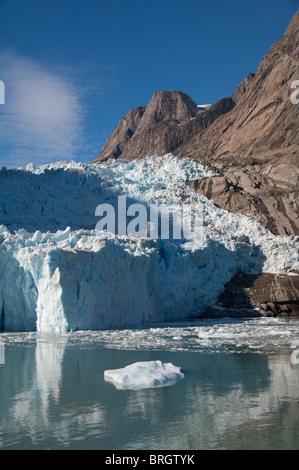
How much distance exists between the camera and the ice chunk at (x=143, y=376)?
7.57 meters

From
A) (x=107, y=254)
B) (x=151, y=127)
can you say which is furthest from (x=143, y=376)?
(x=151, y=127)

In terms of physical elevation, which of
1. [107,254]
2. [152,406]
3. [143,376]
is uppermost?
[107,254]

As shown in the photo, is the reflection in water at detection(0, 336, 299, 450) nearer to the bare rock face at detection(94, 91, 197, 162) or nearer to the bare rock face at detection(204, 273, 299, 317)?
the bare rock face at detection(204, 273, 299, 317)

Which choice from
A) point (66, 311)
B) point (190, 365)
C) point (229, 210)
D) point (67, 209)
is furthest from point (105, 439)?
point (229, 210)

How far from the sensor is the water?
5199 mm

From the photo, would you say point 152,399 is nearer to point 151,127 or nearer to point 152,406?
point 152,406

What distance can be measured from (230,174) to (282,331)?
1698cm

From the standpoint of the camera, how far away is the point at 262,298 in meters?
20.3

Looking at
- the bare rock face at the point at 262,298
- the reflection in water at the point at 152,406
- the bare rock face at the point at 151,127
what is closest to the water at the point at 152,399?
the reflection in water at the point at 152,406

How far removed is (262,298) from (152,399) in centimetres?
1435

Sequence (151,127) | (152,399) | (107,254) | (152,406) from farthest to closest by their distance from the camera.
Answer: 1. (151,127)
2. (107,254)
3. (152,399)
4. (152,406)

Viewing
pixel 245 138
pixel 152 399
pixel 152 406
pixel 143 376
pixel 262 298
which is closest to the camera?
pixel 152 406

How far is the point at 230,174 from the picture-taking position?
2970 centimetres

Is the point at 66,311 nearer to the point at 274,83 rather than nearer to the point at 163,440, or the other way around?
the point at 163,440
